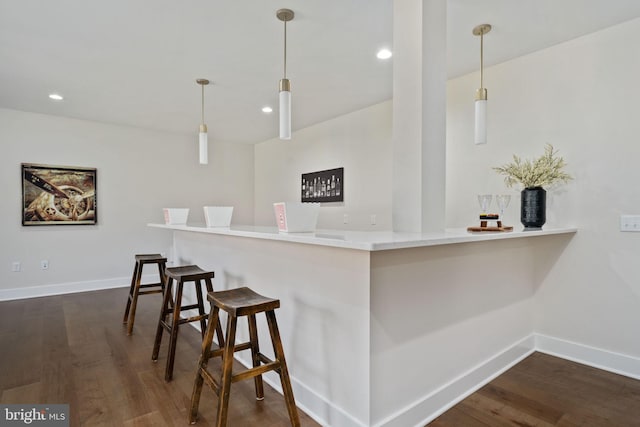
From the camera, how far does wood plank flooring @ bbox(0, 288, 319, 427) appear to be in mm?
1837

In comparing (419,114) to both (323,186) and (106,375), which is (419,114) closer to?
(106,375)

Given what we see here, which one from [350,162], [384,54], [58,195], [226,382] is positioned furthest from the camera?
[58,195]

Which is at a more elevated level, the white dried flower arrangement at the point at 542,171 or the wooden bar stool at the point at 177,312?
the white dried flower arrangement at the point at 542,171

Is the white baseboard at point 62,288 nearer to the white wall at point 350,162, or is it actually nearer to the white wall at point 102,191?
the white wall at point 102,191

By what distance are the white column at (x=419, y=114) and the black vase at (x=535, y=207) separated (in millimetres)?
951

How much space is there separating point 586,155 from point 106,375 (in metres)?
3.71

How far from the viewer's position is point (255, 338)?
194cm

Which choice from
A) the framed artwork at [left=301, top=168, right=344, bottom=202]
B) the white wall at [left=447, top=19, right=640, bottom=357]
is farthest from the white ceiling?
the framed artwork at [left=301, top=168, right=344, bottom=202]

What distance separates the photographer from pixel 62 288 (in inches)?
178

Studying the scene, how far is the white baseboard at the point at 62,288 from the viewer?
4.26 meters

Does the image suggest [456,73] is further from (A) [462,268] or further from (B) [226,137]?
(B) [226,137]

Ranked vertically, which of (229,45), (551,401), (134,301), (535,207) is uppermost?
(229,45)

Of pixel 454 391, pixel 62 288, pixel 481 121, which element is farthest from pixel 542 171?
pixel 62 288

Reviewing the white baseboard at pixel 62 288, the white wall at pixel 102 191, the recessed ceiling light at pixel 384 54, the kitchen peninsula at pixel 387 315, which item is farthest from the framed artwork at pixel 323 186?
the white baseboard at pixel 62 288
